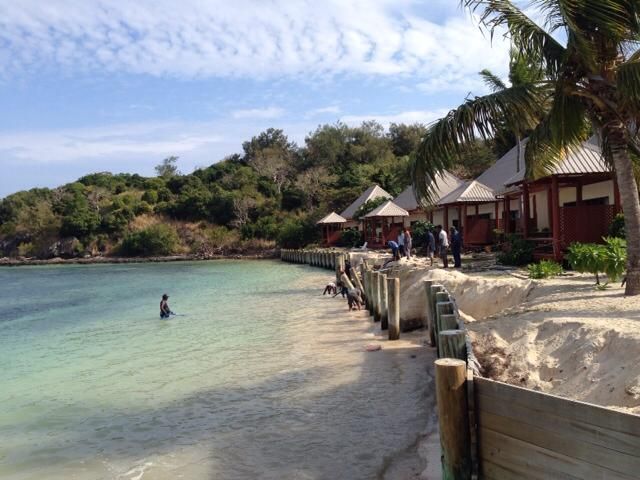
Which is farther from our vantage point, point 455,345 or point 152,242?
point 152,242

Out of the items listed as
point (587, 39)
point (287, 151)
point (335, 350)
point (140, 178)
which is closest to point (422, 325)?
point (335, 350)

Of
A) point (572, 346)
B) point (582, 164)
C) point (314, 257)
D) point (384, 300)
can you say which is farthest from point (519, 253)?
point (314, 257)

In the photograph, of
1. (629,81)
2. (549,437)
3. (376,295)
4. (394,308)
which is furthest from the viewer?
(376,295)

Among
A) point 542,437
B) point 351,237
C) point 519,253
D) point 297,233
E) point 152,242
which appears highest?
point 297,233

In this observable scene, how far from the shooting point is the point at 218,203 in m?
69.6

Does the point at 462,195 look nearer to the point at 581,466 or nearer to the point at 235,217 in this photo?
the point at 581,466

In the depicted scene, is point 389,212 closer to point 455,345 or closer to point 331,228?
point 331,228

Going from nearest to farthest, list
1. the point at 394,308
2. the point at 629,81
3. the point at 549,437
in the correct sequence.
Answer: the point at 549,437 < the point at 629,81 < the point at 394,308

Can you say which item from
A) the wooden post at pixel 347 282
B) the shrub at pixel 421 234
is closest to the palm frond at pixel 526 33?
the wooden post at pixel 347 282

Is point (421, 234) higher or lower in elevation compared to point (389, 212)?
lower

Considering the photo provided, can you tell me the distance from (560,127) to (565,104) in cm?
38

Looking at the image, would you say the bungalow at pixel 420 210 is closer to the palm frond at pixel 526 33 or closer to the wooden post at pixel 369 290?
the wooden post at pixel 369 290

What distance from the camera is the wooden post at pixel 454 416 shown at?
14.4 feet

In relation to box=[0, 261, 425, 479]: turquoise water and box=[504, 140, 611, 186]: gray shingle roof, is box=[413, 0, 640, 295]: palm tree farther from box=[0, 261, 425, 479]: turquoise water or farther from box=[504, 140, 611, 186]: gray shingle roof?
box=[504, 140, 611, 186]: gray shingle roof
